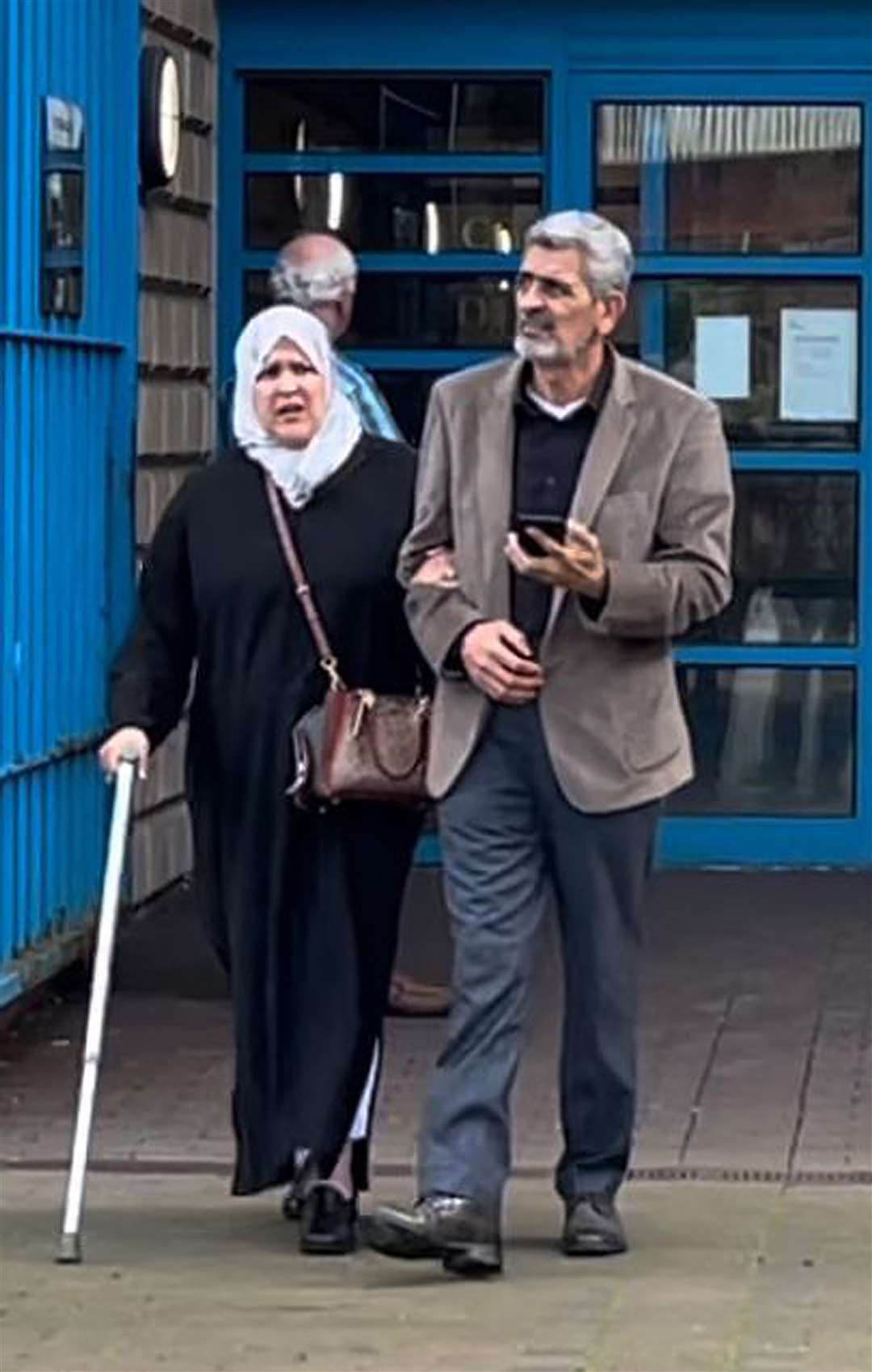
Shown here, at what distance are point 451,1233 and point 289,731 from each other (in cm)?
99

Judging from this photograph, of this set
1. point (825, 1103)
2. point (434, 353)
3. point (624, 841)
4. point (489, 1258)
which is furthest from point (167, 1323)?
point (434, 353)

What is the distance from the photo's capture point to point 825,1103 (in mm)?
8828

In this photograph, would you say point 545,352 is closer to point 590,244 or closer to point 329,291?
point 590,244

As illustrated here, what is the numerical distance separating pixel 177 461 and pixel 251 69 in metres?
1.38

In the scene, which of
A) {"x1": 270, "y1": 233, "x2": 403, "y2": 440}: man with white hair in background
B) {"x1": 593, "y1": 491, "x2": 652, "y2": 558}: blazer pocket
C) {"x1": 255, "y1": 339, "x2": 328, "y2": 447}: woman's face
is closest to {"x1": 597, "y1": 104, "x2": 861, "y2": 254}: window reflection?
{"x1": 270, "y1": 233, "x2": 403, "y2": 440}: man with white hair in background

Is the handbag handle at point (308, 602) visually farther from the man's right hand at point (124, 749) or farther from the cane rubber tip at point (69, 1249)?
the cane rubber tip at point (69, 1249)

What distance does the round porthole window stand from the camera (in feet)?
35.4

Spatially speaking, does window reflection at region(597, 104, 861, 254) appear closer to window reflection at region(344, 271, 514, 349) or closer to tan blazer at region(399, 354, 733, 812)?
window reflection at region(344, 271, 514, 349)

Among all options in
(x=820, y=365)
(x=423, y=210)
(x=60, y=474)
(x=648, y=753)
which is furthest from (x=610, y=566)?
(x=423, y=210)

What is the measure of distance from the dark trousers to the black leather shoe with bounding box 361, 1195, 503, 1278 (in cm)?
3

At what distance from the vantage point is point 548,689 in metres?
7.08

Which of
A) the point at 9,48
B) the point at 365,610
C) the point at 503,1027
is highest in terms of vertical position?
the point at 9,48

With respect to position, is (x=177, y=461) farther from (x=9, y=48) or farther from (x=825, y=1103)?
(x=825, y=1103)

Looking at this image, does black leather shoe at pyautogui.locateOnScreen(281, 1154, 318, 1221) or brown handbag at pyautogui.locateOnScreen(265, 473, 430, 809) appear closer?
brown handbag at pyautogui.locateOnScreen(265, 473, 430, 809)
